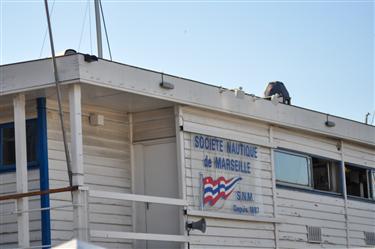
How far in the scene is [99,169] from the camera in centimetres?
1410

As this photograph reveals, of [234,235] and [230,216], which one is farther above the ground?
[230,216]

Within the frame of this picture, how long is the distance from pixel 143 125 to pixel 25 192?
8.71ft

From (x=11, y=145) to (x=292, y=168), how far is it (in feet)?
18.4

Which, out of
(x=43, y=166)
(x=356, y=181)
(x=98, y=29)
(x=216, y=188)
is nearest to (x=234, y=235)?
(x=216, y=188)

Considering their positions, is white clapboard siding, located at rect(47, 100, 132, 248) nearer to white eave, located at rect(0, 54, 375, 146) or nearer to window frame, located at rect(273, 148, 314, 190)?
white eave, located at rect(0, 54, 375, 146)

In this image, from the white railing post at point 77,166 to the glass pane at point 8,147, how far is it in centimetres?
153

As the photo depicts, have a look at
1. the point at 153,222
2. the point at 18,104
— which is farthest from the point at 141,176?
the point at 18,104

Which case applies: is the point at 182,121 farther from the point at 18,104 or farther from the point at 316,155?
the point at 316,155

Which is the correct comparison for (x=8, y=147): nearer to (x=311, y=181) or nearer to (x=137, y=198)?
(x=137, y=198)

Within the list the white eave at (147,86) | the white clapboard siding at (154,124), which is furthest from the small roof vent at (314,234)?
the white clapboard siding at (154,124)

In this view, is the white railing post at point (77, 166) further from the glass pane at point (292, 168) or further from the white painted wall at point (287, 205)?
the glass pane at point (292, 168)

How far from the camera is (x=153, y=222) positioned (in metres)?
14.3

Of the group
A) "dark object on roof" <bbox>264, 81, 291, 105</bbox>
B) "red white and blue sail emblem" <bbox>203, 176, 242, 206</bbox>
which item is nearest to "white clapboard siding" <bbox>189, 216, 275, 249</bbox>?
"red white and blue sail emblem" <bbox>203, 176, 242, 206</bbox>

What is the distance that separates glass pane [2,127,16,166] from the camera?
531 inches
